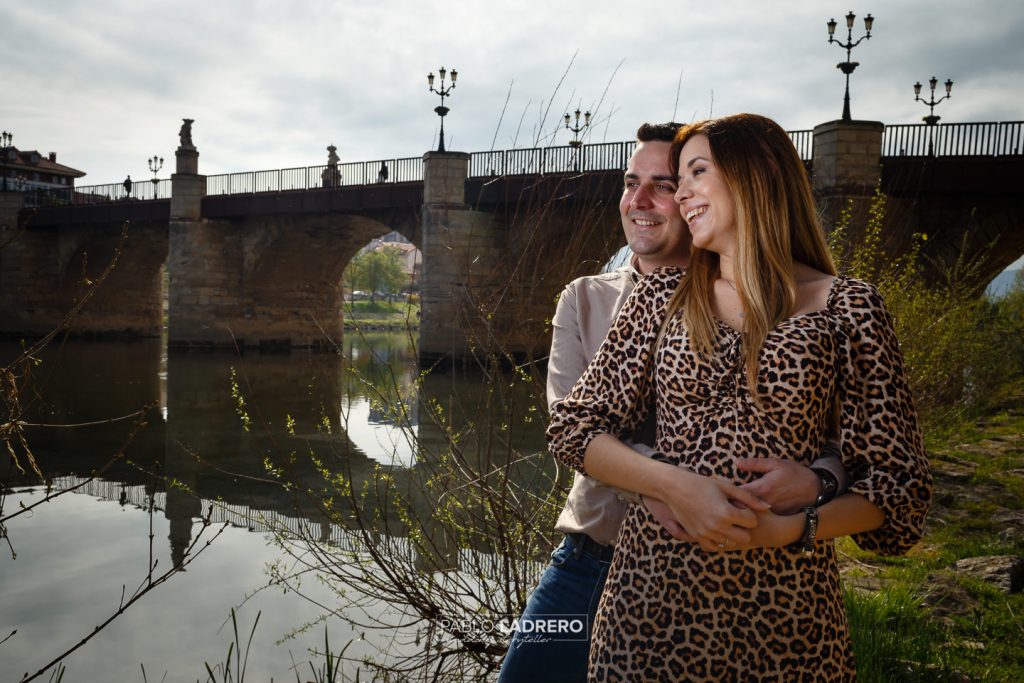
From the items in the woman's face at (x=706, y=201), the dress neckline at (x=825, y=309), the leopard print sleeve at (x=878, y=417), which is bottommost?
the leopard print sleeve at (x=878, y=417)

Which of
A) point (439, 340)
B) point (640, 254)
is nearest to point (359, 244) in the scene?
point (439, 340)

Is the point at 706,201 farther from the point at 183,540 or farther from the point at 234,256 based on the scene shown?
the point at 234,256

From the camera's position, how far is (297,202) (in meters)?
26.8

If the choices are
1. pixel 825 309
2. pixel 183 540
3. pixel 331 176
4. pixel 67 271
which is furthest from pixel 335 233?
pixel 825 309

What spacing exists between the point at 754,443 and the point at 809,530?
17 centimetres

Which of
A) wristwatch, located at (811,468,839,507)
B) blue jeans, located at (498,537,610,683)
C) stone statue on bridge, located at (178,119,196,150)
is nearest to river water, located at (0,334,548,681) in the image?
blue jeans, located at (498,537,610,683)

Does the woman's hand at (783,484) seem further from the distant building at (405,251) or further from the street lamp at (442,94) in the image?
the street lamp at (442,94)

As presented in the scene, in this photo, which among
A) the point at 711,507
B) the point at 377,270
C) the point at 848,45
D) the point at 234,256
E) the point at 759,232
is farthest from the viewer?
the point at 377,270

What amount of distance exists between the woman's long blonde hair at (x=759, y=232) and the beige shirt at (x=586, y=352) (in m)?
0.41

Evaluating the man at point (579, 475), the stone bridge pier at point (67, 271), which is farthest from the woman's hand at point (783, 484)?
the stone bridge pier at point (67, 271)

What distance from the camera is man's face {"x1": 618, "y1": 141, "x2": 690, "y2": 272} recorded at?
208 centimetres

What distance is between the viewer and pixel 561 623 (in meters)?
1.96

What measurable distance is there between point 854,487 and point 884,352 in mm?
236

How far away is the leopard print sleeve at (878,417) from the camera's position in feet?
4.81
